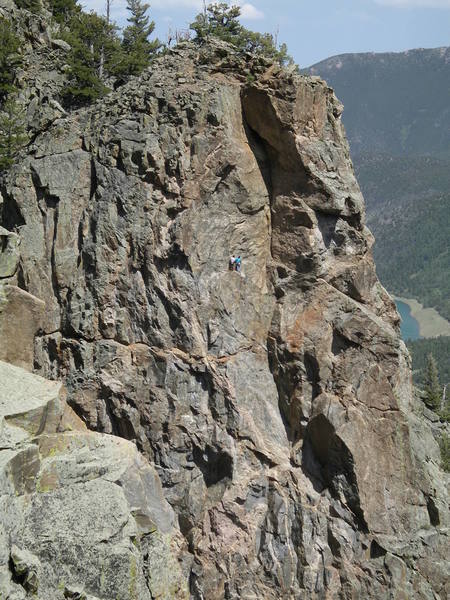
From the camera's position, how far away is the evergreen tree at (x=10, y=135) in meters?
26.5

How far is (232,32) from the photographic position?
3866 centimetres

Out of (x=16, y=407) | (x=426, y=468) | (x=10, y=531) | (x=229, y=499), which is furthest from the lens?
(x=426, y=468)

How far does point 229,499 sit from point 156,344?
6173mm

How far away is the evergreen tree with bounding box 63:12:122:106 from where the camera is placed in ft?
105

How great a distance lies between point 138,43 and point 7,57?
9.04 m

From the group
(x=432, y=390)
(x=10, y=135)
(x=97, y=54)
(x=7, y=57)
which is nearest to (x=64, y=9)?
(x=97, y=54)

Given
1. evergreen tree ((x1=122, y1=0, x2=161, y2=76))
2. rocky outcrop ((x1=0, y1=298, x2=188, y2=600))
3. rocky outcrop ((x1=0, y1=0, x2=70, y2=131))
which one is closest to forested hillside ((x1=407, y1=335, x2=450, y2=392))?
evergreen tree ((x1=122, y1=0, x2=161, y2=76))

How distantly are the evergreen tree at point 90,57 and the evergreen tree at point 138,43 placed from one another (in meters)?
0.81

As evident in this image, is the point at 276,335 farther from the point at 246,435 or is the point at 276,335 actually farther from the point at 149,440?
the point at 149,440

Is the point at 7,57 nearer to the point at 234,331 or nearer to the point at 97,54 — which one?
the point at 97,54

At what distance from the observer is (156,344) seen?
76.9ft

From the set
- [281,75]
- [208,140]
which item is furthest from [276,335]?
[281,75]

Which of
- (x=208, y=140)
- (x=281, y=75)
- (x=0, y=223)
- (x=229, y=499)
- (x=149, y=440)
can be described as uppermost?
(x=281, y=75)

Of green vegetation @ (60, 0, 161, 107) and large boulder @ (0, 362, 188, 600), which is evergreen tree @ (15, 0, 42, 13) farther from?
large boulder @ (0, 362, 188, 600)
